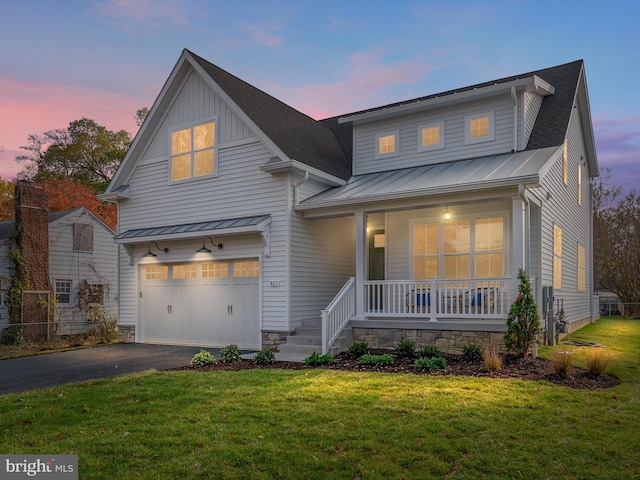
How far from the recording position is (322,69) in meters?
18.4

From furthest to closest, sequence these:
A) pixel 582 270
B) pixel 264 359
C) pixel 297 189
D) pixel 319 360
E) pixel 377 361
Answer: pixel 582 270 < pixel 297 189 < pixel 264 359 < pixel 319 360 < pixel 377 361

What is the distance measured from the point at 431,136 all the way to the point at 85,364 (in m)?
9.73

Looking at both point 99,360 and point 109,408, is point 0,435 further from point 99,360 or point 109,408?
point 99,360

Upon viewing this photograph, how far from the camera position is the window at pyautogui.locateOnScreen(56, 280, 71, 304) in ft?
63.6

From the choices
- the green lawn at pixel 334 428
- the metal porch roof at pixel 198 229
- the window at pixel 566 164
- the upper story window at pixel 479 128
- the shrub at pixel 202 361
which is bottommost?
the shrub at pixel 202 361

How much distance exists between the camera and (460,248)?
39.9 ft

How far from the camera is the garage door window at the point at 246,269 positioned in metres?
12.7

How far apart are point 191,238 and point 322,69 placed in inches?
335

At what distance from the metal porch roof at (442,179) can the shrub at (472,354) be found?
304cm

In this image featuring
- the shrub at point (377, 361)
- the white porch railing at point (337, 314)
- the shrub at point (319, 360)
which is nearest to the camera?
the shrub at point (377, 361)

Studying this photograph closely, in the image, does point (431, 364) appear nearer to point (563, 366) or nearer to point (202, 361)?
point (563, 366)

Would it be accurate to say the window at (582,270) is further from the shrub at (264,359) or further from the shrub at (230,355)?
the shrub at (230,355)

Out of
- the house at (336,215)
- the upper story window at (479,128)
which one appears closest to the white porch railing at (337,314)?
the house at (336,215)

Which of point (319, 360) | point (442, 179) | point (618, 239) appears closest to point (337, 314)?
point (319, 360)
